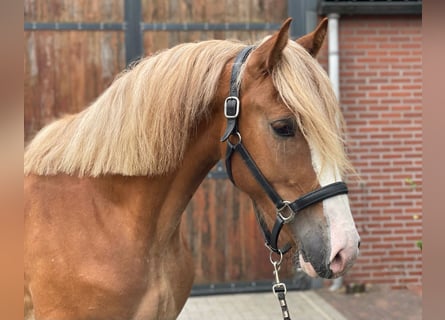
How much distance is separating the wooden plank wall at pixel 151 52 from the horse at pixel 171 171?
2811mm

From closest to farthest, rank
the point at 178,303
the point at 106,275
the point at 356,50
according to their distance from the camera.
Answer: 1. the point at 106,275
2. the point at 178,303
3. the point at 356,50

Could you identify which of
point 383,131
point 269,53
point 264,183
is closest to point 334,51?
point 383,131

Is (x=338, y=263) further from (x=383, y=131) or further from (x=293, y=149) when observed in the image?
(x=383, y=131)

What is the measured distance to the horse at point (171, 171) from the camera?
5.41 feet

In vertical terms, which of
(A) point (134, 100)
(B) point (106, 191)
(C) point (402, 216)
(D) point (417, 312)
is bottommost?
(D) point (417, 312)

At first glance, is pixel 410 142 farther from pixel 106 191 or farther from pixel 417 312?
pixel 106 191

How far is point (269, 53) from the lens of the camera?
1.68 metres

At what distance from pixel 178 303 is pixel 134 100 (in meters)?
0.89

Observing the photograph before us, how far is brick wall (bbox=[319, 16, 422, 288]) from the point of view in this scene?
493 centimetres

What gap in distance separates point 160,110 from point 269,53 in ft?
1.55

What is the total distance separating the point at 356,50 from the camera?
16.2 feet
